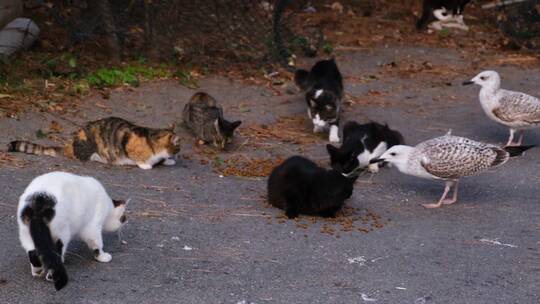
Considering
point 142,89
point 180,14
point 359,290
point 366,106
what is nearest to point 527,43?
point 366,106

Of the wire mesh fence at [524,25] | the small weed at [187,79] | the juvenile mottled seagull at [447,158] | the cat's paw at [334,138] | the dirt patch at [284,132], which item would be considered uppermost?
the wire mesh fence at [524,25]

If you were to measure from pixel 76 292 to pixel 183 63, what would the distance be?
7.70 metres

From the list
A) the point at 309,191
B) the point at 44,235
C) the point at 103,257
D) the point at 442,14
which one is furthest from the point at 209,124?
the point at 442,14

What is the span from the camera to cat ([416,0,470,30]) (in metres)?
15.7

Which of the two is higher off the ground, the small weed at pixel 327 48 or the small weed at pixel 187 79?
the small weed at pixel 327 48

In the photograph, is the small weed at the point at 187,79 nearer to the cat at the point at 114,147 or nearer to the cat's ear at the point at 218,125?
the cat's ear at the point at 218,125

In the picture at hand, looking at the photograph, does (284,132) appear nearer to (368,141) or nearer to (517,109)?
(368,141)

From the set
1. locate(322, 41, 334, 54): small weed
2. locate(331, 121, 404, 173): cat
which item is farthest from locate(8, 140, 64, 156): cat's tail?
locate(322, 41, 334, 54): small weed

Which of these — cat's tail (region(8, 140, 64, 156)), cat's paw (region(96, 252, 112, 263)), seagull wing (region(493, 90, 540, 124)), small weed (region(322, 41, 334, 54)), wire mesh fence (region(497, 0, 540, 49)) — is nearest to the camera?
cat's paw (region(96, 252, 112, 263))

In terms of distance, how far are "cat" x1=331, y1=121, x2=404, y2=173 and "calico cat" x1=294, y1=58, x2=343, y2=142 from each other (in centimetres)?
60

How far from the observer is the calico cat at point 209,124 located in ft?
31.5

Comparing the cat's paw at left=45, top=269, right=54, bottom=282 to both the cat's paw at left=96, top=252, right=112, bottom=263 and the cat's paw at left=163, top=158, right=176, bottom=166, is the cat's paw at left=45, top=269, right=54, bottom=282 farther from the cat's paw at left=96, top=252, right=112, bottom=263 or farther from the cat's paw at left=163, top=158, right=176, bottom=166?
the cat's paw at left=163, top=158, right=176, bottom=166

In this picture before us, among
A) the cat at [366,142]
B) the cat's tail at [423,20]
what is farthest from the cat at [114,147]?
the cat's tail at [423,20]

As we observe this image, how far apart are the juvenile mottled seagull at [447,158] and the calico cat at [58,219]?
3.23 metres
